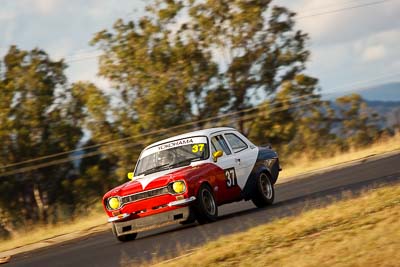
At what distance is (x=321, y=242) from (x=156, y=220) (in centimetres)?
484

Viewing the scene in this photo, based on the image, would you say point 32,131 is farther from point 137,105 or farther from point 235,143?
point 235,143

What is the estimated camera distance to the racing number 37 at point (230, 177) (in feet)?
50.3

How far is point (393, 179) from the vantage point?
1716cm

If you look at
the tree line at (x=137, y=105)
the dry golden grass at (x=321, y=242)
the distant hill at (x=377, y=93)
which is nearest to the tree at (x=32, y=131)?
the tree line at (x=137, y=105)

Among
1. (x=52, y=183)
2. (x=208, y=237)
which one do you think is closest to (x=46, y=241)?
(x=208, y=237)

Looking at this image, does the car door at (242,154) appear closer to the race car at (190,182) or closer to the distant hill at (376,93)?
the race car at (190,182)

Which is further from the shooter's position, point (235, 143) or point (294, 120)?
point (294, 120)

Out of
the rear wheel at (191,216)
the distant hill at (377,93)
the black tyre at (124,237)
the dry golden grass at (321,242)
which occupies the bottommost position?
the dry golden grass at (321,242)

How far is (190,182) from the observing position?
A: 46.3 feet

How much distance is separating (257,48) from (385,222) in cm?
2747

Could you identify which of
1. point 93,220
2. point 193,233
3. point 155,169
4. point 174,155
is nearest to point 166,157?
point 174,155

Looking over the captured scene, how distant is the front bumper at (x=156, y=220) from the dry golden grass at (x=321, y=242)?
7.69 ft

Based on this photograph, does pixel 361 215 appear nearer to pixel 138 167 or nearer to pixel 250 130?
pixel 138 167

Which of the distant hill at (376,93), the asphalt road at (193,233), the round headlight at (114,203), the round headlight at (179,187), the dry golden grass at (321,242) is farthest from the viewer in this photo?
the distant hill at (376,93)
